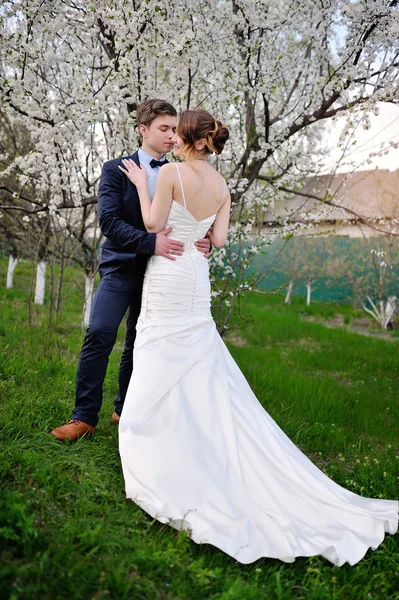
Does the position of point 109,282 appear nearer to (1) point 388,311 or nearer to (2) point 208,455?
(2) point 208,455

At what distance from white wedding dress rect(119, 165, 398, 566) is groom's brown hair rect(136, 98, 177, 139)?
720 mm

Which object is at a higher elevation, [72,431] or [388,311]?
[388,311]

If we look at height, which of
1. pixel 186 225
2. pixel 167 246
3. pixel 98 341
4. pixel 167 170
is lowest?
pixel 98 341

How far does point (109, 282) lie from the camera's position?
127 inches

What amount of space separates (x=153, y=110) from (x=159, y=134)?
15cm

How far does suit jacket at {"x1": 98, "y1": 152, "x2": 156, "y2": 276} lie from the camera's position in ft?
10.3

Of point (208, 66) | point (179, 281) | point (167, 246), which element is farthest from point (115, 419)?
point (208, 66)

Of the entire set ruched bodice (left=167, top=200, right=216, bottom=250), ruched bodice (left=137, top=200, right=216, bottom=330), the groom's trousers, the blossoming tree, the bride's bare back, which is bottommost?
the groom's trousers

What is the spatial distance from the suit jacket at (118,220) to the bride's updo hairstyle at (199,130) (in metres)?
0.63

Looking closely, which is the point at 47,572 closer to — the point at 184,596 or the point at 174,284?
the point at 184,596

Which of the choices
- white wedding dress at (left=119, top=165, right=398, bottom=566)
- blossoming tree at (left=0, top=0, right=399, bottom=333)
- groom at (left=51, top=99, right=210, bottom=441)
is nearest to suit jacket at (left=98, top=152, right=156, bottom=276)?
groom at (left=51, top=99, right=210, bottom=441)

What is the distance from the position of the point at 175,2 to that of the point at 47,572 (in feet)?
16.6

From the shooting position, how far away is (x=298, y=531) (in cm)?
243

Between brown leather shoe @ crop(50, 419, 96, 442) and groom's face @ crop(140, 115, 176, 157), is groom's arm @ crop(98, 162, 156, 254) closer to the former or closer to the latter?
groom's face @ crop(140, 115, 176, 157)
